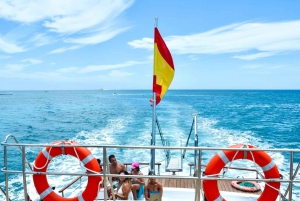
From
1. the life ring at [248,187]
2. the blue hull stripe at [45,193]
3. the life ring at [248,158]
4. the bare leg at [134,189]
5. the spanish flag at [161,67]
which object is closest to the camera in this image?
the life ring at [248,158]

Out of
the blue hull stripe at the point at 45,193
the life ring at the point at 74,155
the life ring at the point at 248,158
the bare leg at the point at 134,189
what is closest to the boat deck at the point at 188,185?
the bare leg at the point at 134,189

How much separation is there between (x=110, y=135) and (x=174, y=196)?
46.1 feet

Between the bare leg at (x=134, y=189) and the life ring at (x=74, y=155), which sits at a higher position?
the life ring at (x=74, y=155)

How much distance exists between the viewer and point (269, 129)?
22.6 meters

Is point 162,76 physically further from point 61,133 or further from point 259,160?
point 61,133

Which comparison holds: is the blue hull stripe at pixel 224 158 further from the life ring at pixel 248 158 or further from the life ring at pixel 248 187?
the life ring at pixel 248 187

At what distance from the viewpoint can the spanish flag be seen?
239 inches

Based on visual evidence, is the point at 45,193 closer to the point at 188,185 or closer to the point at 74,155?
the point at 74,155

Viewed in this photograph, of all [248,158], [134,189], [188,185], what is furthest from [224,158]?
[188,185]

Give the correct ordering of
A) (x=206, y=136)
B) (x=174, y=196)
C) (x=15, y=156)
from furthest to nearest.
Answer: (x=206, y=136)
(x=15, y=156)
(x=174, y=196)

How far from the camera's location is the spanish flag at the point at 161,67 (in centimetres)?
608

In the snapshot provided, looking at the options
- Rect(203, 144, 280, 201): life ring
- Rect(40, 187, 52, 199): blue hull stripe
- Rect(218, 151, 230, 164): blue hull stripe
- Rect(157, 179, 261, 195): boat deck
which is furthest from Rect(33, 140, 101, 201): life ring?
Rect(157, 179, 261, 195): boat deck

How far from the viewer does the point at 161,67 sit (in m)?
6.23

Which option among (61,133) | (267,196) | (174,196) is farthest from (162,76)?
(61,133)
